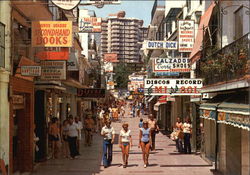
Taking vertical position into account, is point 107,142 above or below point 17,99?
below

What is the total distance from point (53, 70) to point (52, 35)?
88.0 inches

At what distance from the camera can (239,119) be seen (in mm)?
10125

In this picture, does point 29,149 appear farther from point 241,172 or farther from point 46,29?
point 241,172

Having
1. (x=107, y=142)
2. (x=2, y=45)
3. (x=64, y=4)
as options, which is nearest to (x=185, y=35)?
(x=107, y=142)

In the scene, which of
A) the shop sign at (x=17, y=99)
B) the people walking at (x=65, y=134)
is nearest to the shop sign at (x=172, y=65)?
the people walking at (x=65, y=134)

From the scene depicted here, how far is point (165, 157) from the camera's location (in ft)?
59.9

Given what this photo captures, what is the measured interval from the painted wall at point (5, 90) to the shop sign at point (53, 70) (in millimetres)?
3800

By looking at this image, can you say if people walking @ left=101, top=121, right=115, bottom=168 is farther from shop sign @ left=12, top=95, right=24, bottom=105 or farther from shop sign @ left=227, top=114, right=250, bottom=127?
shop sign @ left=227, top=114, right=250, bottom=127

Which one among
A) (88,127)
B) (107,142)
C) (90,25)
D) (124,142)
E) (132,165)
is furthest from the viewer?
(90,25)

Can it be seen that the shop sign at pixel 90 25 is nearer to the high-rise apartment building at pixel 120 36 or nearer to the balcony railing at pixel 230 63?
the balcony railing at pixel 230 63

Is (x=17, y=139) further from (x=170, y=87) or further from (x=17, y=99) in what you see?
(x=170, y=87)

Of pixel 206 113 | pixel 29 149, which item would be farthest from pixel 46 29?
pixel 206 113

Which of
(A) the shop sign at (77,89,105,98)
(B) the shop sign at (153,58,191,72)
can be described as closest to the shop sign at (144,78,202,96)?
(B) the shop sign at (153,58,191,72)

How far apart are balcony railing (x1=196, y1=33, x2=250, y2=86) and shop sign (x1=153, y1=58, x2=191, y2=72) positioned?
5.51 metres
